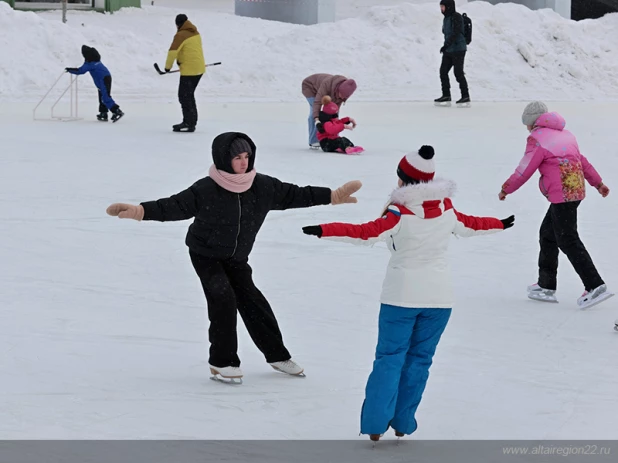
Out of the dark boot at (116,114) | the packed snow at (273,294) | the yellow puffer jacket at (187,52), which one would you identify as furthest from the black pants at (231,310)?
the dark boot at (116,114)

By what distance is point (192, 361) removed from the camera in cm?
541

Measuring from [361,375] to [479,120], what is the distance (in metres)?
11.1

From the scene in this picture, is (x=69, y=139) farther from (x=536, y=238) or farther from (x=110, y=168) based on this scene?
(x=536, y=238)

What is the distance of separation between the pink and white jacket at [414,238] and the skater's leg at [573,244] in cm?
234

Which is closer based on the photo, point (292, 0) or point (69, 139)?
point (69, 139)

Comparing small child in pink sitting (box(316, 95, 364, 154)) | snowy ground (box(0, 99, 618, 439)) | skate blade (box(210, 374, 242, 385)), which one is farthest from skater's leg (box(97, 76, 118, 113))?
skate blade (box(210, 374, 242, 385))

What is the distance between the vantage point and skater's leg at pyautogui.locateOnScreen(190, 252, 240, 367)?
4.88 meters

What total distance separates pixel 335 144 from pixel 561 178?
20.5 ft

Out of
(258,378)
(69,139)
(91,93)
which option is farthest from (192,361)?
(91,93)

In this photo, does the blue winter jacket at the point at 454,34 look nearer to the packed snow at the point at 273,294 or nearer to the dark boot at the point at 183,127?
the packed snow at the point at 273,294

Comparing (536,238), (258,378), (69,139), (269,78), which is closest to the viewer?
(258,378)

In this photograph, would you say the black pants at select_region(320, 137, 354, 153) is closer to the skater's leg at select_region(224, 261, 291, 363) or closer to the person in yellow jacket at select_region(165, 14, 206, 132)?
the person in yellow jacket at select_region(165, 14, 206, 132)

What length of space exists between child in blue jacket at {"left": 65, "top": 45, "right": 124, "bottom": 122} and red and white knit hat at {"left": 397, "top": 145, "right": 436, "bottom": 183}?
1045 cm

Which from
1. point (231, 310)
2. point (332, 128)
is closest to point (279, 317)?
point (231, 310)
